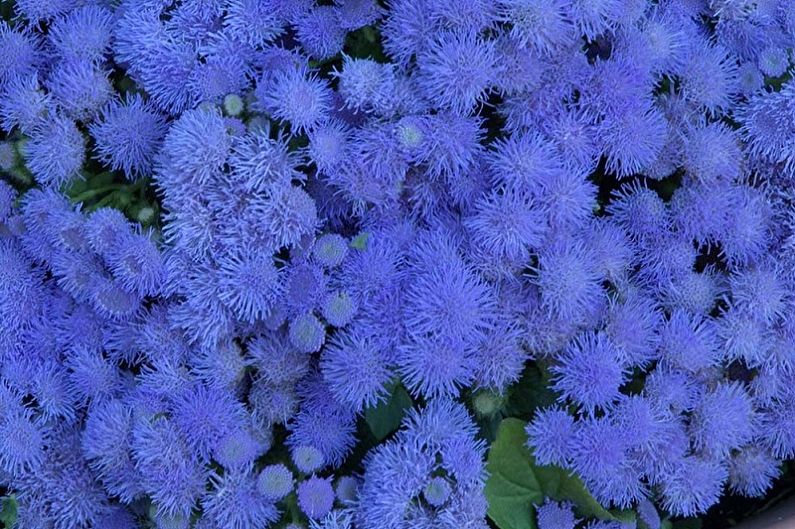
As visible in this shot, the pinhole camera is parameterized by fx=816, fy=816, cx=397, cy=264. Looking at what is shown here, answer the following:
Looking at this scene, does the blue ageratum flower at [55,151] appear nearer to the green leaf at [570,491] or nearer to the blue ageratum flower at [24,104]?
the blue ageratum flower at [24,104]

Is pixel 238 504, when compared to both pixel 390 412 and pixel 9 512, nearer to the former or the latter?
pixel 390 412

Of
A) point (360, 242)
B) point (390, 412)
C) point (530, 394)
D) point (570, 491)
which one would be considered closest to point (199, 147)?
point (360, 242)

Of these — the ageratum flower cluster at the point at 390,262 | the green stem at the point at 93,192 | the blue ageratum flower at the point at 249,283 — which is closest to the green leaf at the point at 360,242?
the ageratum flower cluster at the point at 390,262

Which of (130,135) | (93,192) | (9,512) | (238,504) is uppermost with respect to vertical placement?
(130,135)

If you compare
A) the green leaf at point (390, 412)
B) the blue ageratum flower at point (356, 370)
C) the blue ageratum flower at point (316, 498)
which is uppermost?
the blue ageratum flower at point (356, 370)

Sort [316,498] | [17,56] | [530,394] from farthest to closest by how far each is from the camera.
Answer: [17,56]
[530,394]
[316,498]
